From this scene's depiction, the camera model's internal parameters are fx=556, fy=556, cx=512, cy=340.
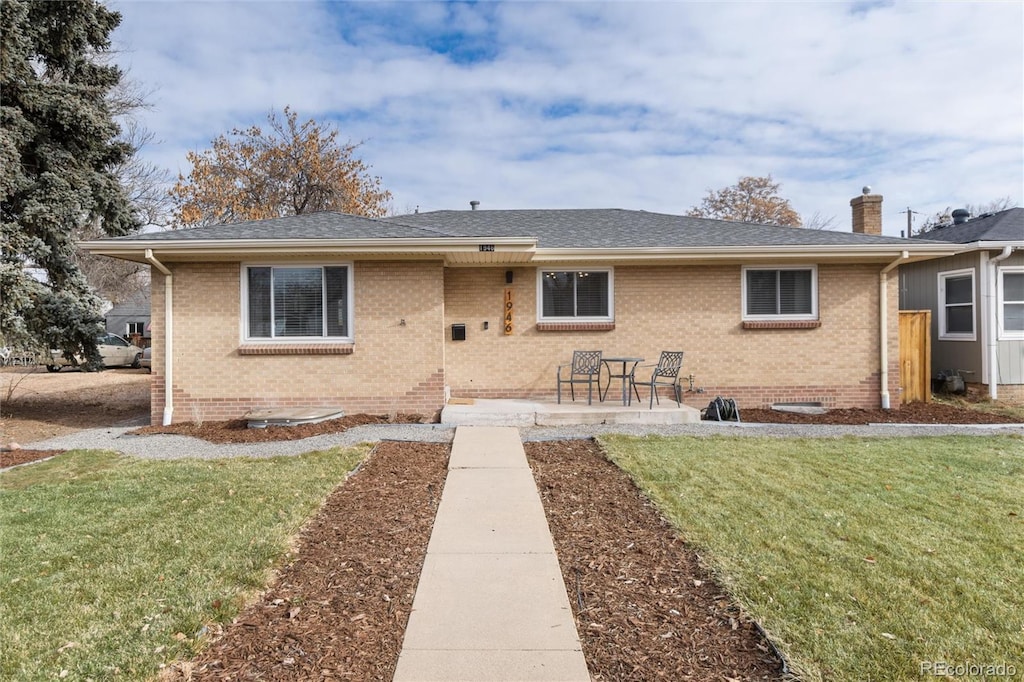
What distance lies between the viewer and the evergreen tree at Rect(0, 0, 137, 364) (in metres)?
9.74

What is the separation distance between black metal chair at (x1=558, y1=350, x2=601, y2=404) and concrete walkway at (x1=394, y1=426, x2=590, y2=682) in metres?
4.66

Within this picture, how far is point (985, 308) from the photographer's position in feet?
36.1

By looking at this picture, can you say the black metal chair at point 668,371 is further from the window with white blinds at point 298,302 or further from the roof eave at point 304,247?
the window with white blinds at point 298,302

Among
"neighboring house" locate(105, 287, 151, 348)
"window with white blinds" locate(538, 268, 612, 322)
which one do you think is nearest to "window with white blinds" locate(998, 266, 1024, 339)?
"window with white blinds" locate(538, 268, 612, 322)

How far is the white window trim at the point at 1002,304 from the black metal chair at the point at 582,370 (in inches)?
319

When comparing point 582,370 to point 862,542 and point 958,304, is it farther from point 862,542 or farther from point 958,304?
point 958,304

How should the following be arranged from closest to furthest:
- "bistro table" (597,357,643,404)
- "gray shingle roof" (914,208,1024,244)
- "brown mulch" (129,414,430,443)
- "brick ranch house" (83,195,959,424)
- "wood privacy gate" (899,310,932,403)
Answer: "brown mulch" (129,414,430,443) < "brick ranch house" (83,195,959,424) < "bistro table" (597,357,643,404) < "wood privacy gate" (899,310,932,403) < "gray shingle roof" (914,208,1024,244)

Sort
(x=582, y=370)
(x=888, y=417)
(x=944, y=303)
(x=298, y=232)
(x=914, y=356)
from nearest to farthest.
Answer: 1. (x=298, y=232)
2. (x=888, y=417)
3. (x=582, y=370)
4. (x=914, y=356)
5. (x=944, y=303)

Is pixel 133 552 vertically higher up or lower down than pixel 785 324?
lower down

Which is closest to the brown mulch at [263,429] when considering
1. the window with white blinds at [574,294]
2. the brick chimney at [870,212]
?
the window with white blinds at [574,294]

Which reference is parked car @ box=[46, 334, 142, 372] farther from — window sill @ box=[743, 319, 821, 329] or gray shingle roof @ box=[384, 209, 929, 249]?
window sill @ box=[743, 319, 821, 329]

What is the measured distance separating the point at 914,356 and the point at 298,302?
11353 mm

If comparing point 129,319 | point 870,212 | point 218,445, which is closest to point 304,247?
point 218,445

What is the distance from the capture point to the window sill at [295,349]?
29.5 ft
